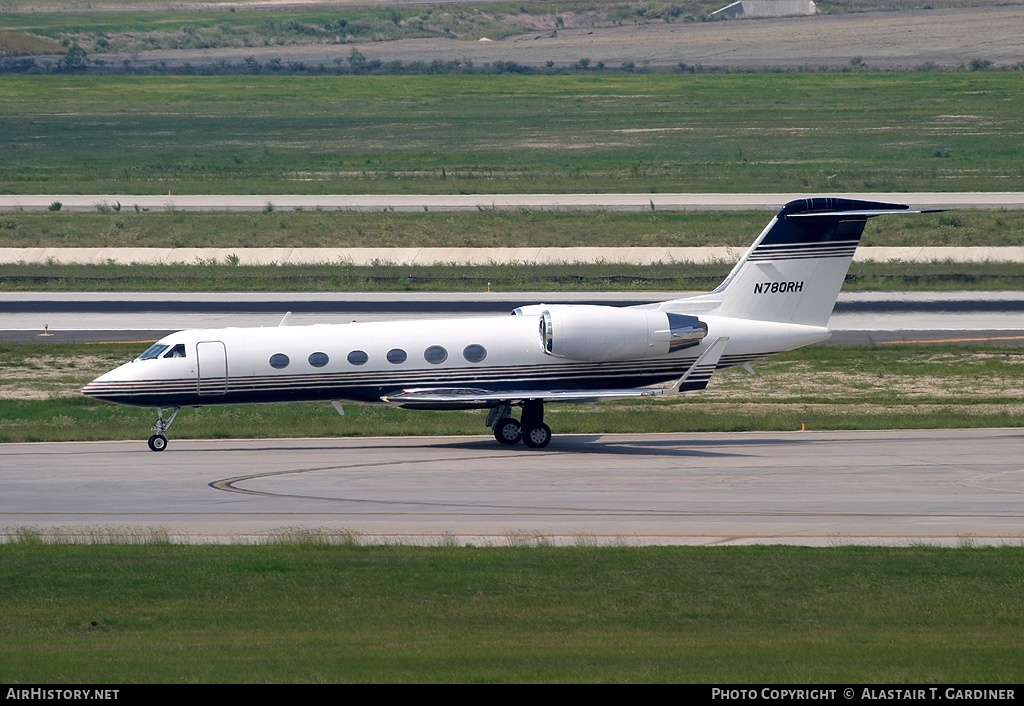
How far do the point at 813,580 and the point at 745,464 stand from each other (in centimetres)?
1012

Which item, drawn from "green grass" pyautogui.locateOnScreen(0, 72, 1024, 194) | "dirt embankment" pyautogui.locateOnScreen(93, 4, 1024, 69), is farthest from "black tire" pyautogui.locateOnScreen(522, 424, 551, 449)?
"dirt embankment" pyautogui.locateOnScreen(93, 4, 1024, 69)

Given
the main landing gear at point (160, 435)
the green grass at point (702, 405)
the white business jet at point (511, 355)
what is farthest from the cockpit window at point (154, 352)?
the green grass at point (702, 405)

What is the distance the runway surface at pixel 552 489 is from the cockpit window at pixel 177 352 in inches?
87.1

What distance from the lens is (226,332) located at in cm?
3198

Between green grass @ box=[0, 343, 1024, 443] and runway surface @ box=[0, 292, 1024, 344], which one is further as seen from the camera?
runway surface @ box=[0, 292, 1024, 344]

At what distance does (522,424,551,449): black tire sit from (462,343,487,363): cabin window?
2008 millimetres

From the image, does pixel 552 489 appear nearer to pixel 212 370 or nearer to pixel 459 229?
pixel 212 370

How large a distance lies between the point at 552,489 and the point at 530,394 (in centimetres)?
503

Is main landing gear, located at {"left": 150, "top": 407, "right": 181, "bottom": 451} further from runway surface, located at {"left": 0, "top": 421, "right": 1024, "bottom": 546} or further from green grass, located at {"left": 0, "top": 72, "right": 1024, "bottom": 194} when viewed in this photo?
green grass, located at {"left": 0, "top": 72, "right": 1024, "bottom": 194}

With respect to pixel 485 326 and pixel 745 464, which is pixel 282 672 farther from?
pixel 485 326

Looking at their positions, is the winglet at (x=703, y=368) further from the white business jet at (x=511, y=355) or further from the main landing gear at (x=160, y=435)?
the main landing gear at (x=160, y=435)

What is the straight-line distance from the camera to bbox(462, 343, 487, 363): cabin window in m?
31.8

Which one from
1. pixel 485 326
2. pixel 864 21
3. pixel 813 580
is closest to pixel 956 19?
pixel 864 21

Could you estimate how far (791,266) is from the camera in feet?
108
